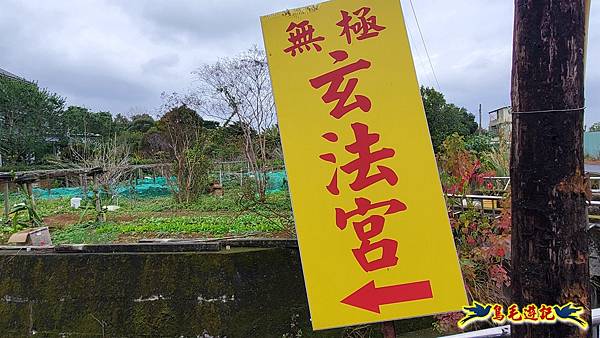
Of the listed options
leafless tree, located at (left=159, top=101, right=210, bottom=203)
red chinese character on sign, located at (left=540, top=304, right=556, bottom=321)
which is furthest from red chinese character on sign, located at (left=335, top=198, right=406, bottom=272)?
leafless tree, located at (left=159, top=101, right=210, bottom=203)

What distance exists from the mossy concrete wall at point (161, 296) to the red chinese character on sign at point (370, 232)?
8.59 feet

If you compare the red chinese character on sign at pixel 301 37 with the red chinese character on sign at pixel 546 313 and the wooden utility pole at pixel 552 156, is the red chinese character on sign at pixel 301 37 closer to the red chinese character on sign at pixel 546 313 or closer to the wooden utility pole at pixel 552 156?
the wooden utility pole at pixel 552 156

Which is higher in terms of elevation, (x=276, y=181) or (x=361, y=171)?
(x=361, y=171)

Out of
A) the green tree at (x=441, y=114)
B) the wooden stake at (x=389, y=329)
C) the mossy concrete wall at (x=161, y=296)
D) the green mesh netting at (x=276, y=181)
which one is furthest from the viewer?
the green tree at (x=441, y=114)

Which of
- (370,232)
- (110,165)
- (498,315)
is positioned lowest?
(498,315)

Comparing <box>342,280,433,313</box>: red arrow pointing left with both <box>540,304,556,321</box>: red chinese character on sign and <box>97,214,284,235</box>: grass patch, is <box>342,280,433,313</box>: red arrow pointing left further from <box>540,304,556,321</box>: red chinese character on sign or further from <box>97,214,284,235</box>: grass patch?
<box>97,214,284,235</box>: grass patch

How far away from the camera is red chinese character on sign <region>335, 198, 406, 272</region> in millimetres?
1588

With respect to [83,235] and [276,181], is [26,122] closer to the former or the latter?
[276,181]

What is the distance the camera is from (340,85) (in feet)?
5.54

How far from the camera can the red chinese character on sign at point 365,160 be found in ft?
5.30

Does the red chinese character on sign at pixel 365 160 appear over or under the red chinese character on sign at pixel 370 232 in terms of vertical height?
over

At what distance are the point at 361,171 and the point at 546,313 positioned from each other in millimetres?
794

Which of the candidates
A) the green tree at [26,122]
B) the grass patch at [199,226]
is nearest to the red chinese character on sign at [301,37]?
the grass patch at [199,226]

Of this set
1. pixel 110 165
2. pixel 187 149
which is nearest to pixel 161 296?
pixel 187 149
